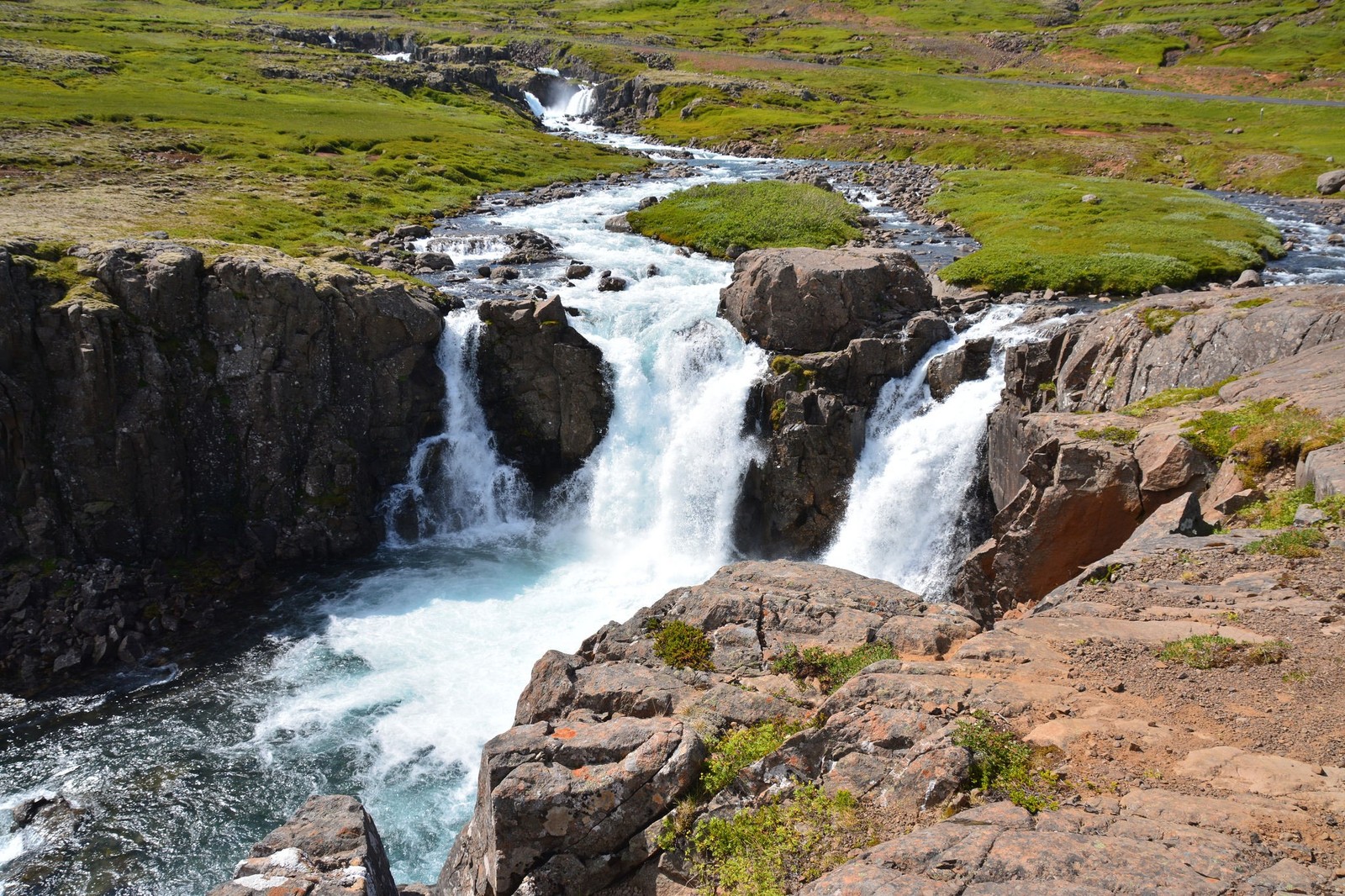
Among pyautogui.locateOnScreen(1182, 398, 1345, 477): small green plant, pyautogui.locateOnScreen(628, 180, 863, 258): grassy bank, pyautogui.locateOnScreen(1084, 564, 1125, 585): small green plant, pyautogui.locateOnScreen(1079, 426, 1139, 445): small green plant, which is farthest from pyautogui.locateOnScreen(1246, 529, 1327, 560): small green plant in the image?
pyautogui.locateOnScreen(628, 180, 863, 258): grassy bank

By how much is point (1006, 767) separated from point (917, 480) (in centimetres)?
2384

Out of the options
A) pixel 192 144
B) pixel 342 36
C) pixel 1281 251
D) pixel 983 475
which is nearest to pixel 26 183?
pixel 192 144

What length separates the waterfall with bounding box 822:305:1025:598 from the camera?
1319 inches

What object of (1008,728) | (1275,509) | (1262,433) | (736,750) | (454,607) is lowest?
(454,607)

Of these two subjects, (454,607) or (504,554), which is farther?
(504,554)

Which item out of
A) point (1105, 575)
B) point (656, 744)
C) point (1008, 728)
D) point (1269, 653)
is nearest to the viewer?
point (1008, 728)

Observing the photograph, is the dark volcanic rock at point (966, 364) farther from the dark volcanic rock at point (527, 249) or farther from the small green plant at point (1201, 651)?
the dark volcanic rock at point (527, 249)

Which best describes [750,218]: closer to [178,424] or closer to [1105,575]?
[178,424]

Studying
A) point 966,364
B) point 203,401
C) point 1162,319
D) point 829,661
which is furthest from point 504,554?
point 1162,319

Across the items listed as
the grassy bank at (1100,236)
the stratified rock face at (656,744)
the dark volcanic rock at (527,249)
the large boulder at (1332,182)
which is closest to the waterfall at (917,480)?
the grassy bank at (1100,236)

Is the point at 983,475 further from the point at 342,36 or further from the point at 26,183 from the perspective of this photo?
the point at 342,36

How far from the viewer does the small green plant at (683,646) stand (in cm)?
1741

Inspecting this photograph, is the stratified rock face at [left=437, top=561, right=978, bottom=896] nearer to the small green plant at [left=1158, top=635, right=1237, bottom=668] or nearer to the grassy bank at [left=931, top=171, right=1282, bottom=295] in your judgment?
the small green plant at [left=1158, top=635, right=1237, bottom=668]

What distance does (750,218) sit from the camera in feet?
196
